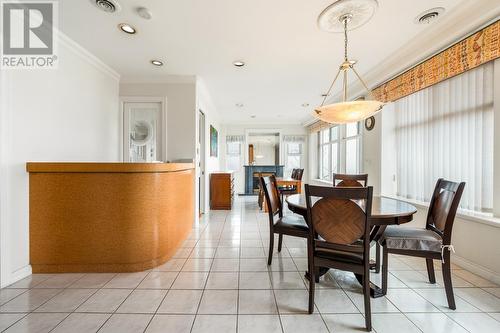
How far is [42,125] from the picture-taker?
7.96ft

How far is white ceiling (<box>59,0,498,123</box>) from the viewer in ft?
6.97

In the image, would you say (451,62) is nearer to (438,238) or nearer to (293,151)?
(438,238)

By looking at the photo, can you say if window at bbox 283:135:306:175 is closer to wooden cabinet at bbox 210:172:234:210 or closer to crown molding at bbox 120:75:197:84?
wooden cabinet at bbox 210:172:234:210

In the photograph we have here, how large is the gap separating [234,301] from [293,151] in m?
6.67

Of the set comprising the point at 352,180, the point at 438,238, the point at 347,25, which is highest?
the point at 347,25

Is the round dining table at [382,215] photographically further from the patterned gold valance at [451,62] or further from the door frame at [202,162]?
the door frame at [202,162]

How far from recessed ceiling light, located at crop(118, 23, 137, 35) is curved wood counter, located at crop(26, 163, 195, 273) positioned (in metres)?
1.45

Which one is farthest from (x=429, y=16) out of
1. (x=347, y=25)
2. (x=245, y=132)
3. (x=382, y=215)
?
(x=245, y=132)

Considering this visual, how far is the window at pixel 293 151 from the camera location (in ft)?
26.4

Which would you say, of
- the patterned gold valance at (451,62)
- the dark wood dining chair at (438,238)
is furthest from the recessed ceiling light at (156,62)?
the dark wood dining chair at (438,238)

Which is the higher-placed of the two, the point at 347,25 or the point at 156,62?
the point at 156,62

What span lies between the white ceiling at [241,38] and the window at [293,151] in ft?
12.8

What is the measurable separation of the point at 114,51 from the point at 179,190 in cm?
197

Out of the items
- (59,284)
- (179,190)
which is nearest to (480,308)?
(179,190)
